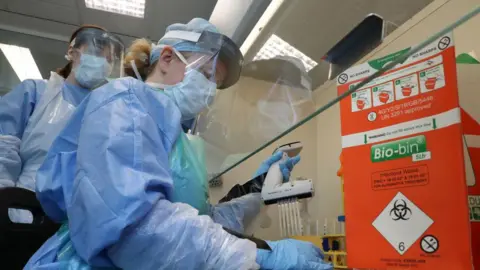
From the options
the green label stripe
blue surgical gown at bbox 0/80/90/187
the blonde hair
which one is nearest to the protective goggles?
blue surgical gown at bbox 0/80/90/187

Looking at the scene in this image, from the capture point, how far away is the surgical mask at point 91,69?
1713mm

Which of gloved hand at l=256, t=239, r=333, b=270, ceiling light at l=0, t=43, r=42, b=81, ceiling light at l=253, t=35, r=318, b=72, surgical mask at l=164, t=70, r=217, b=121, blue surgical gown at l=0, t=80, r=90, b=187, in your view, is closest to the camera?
gloved hand at l=256, t=239, r=333, b=270

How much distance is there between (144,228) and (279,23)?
3.96ft

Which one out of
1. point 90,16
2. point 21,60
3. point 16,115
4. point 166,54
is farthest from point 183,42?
point 21,60

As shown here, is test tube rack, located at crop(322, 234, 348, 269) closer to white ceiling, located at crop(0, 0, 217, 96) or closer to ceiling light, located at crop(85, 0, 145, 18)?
white ceiling, located at crop(0, 0, 217, 96)

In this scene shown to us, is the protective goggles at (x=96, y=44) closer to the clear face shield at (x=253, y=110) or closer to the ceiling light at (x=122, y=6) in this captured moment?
the clear face shield at (x=253, y=110)

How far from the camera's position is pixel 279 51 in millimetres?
1491

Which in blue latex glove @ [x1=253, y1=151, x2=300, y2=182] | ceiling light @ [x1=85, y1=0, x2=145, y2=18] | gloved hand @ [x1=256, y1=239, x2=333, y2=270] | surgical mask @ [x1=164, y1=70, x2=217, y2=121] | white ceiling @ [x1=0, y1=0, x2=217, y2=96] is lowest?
gloved hand @ [x1=256, y1=239, x2=333, y2=270]

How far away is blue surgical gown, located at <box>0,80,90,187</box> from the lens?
154cm

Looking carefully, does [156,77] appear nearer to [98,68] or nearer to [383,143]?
[98,68]

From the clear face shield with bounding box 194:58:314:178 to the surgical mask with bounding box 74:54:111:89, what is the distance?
0.56 meters

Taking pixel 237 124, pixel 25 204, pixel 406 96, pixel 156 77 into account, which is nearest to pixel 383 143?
pixel 406 96

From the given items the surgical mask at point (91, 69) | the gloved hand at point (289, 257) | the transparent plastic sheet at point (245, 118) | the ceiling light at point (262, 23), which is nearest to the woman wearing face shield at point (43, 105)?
the surgical mask at point (91, 69)

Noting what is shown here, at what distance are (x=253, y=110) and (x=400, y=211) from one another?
0.74 meters
